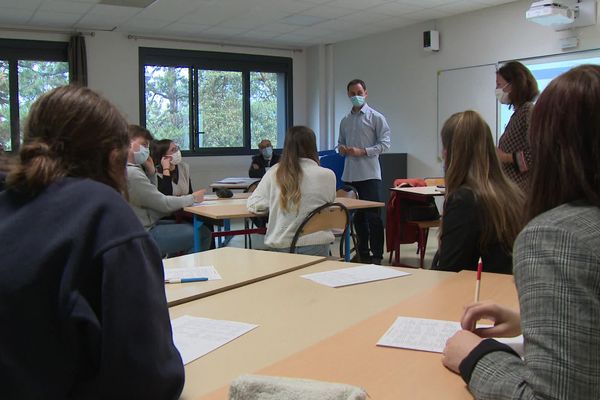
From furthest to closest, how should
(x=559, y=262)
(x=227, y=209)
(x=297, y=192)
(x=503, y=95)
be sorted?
(x=227, y=209), (x=503, y=95), (x=297, y=192), (x=559, y=262)

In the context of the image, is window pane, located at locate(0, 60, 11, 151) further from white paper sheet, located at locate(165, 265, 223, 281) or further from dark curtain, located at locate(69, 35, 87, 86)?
white paper sheet, located at locate(165, 265, 223, 281)

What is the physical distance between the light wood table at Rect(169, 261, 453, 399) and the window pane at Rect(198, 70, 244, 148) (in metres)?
6.45


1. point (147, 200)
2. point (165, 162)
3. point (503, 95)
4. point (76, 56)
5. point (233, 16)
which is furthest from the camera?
point (76, 56)

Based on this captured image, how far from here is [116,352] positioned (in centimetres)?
83

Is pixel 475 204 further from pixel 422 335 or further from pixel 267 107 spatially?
pixel 267 107

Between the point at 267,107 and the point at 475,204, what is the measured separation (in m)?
7.16

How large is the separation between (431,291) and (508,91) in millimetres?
1920

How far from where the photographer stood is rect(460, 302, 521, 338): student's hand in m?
1.13

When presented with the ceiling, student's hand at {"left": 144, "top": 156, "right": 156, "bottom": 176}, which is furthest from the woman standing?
the ceiling

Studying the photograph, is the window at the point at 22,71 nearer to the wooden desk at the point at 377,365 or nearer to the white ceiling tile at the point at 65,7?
the white ceiling tile at the point at 65,7

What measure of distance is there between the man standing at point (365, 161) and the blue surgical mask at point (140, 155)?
6.56ft

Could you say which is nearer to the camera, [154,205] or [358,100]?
[154,205]

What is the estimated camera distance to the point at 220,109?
27.4 feet

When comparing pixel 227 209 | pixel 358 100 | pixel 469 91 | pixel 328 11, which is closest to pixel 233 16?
pixel 328 11
